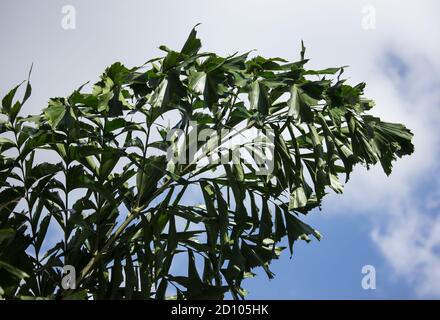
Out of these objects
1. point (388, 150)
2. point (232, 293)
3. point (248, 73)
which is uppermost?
point (248, 73)

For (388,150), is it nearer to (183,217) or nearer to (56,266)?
(183,217)

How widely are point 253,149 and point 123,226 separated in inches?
36.7

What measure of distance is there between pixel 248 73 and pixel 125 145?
0.87m

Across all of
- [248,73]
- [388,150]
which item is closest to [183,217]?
[248,73]

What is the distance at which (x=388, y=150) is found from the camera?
481 cm

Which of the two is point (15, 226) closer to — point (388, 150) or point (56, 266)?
point (56, 266)

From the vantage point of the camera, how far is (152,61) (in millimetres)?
4828
